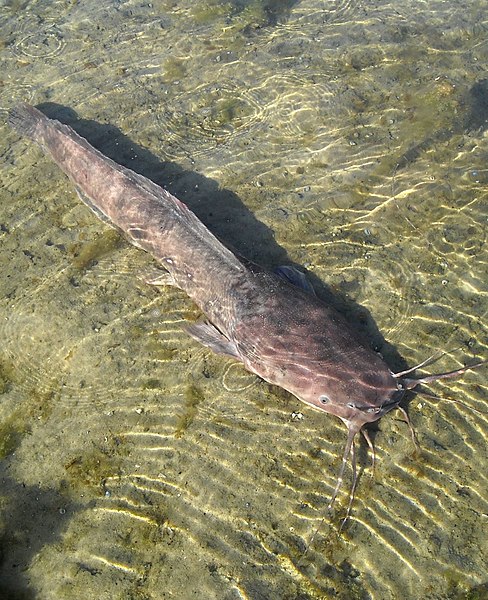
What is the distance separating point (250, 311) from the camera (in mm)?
4211

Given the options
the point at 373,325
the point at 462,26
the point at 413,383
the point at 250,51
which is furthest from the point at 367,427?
the point at 462,26

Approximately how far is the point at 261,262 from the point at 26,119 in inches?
156

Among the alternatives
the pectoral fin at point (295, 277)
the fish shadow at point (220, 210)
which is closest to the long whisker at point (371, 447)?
the fish shadow at point (220, 210)

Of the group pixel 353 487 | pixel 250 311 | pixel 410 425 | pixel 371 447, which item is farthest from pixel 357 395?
pixel 250 311

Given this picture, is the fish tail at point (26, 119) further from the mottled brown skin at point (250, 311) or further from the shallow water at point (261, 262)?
the mottled brown skin at point (250, 311)

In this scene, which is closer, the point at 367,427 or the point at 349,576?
the point at 349,576

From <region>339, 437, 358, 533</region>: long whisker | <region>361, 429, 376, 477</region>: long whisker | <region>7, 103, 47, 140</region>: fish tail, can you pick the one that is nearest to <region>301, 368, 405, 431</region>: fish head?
<region>361, 429, 376, 477</region>: long whisker

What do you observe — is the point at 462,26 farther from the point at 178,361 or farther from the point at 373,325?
the point at 178,361

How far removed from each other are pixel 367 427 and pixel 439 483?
2.22ft

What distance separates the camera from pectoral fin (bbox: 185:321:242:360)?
4.32 meters

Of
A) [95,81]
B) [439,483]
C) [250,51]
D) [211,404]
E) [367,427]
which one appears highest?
[95,81]

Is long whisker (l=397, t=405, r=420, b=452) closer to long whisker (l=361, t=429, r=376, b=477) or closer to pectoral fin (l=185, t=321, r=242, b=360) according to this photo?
long whisker (l=361, t=429, r=376, b=477)

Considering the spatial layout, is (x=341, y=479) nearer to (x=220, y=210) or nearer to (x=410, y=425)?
(x=410, y=425)

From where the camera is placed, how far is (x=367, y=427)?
158 inches
